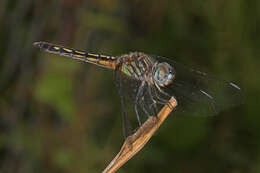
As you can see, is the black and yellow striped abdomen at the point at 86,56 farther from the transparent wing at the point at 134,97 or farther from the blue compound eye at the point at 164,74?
the blue compound eye at the point at 164,74

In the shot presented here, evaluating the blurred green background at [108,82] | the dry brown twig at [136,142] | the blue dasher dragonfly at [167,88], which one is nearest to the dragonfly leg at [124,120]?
the blue dasher dragonfly at [167,88]

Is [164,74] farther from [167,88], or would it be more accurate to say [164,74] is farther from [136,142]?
[136,142]

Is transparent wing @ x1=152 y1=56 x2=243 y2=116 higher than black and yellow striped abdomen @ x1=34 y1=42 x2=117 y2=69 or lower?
lower

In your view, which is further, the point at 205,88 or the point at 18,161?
the point at 18,161

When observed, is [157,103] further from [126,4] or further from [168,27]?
[126,4]

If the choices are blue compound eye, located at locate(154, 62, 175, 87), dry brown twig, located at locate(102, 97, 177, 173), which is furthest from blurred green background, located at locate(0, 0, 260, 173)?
dry brown twig, located at locate(102, 97, 177, 173)

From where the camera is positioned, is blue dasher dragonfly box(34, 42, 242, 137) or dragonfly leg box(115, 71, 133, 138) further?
blue dasher dragonfly box(34, 42, 242, 137)

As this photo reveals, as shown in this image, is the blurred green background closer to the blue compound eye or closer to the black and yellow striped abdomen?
the black and yellow striped abdomen

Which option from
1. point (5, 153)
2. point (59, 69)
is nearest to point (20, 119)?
point (5, 153)

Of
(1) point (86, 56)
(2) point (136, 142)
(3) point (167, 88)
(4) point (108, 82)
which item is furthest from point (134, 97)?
(4) point (108, 82)
